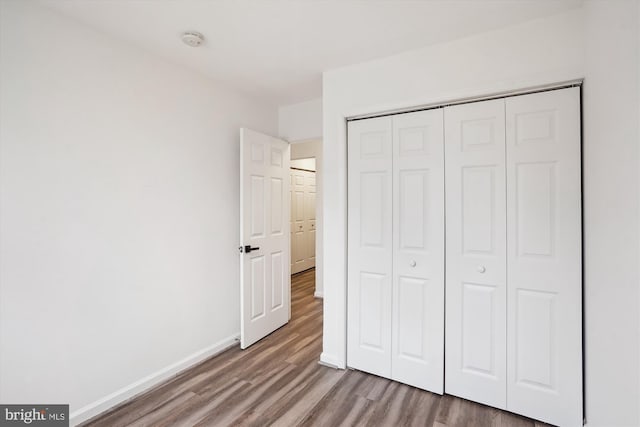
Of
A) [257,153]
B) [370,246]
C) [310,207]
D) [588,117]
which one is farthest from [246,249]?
[310,207]

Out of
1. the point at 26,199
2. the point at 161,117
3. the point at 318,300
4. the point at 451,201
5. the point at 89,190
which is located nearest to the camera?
the point at 26,199

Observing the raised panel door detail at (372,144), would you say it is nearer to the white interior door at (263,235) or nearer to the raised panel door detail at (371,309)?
the raised panel door detail at (371,309)

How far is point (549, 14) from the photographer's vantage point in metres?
1.78

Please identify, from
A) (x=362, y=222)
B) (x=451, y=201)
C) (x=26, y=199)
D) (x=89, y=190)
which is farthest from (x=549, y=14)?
(x=26, y=199)

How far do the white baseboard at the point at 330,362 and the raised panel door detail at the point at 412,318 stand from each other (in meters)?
0.51

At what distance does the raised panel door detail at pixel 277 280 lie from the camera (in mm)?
3232

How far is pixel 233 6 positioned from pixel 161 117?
1.04 m

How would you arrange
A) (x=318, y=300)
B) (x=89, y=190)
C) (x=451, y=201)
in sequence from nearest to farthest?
(x=89, y=190) → (x=451, y=201) → (x=318, y=300)

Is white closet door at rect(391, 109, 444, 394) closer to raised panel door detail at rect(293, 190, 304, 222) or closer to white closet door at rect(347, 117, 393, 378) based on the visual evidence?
white closet door at rect(347, 117, 393, 378)

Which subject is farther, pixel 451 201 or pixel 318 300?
pixel 318 300

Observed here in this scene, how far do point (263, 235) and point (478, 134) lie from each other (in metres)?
2.10

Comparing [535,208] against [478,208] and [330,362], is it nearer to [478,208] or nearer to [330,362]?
[478,208]

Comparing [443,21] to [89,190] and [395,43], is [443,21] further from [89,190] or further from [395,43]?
[89,190]

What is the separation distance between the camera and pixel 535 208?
73.0 inches
